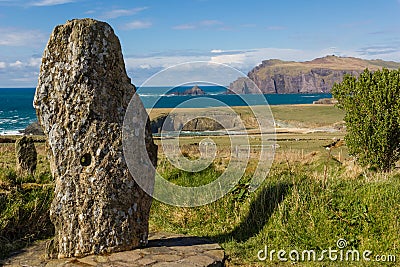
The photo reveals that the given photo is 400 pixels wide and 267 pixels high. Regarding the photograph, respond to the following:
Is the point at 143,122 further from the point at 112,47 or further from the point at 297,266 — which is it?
the point at 297,266

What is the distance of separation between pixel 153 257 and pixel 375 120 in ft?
30.1

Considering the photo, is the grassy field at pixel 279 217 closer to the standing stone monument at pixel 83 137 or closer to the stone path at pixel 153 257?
the stone path at pixel 153 257

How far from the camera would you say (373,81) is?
1383cm

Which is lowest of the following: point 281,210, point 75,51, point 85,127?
point 281,210

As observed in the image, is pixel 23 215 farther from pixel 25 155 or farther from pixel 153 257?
pixel 25 155

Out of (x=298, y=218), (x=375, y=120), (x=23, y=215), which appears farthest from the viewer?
(x=375, y=120)

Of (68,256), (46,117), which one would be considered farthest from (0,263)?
(46,117)

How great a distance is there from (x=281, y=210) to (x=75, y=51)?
4256mm

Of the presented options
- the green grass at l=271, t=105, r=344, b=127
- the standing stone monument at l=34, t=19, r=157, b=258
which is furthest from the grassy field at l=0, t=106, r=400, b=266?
the green grass at l=271, t=105, r=344, b=127

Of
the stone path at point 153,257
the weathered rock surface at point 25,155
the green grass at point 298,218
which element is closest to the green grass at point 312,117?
the weathered rock surface at point 25,155

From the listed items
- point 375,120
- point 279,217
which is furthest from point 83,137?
point 375,120

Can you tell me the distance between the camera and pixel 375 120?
13.3 m

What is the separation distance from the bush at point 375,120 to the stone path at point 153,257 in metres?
7.75

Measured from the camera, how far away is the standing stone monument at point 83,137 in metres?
6.33
